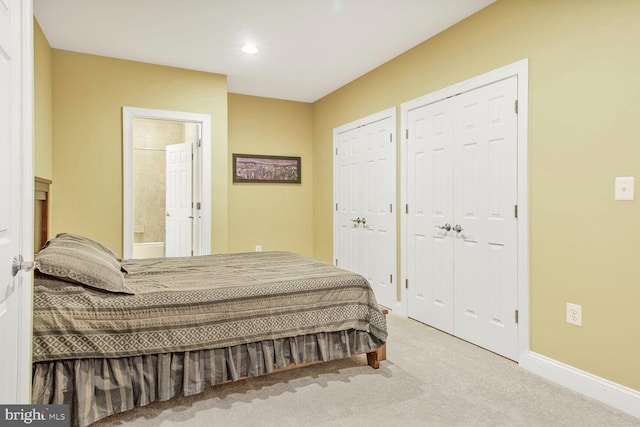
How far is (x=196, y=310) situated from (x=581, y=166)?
7.88 feet

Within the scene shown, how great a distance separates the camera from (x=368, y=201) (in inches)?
172

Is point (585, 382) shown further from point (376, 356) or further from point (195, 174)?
point (195, 174)

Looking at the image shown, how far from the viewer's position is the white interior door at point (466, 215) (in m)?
2.74

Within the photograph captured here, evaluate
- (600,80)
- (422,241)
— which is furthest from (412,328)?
(600,80)

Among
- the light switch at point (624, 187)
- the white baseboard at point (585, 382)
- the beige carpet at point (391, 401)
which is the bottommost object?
the beige carpet at point (391, 401)

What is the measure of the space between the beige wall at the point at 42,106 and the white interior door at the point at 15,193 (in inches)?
88.3

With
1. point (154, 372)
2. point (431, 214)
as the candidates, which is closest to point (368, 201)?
point (431, 214)

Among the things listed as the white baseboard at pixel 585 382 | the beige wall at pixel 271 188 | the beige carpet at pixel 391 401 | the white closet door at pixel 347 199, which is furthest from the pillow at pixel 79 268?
the beige wall at pixel 271 188

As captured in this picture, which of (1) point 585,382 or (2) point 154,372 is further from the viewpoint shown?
(1) point 585,382

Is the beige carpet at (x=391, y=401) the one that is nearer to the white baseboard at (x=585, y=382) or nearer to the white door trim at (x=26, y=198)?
the white baseboard at (x=585, y=382)

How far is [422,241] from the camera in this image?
11.6ft

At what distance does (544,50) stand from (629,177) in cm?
101

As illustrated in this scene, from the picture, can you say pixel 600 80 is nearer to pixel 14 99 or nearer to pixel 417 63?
pixel 417 63

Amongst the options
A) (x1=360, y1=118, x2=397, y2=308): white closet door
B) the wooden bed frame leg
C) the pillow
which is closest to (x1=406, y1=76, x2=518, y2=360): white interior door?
(x1=360, y1=118, x2=397, y2=308): white closet door
